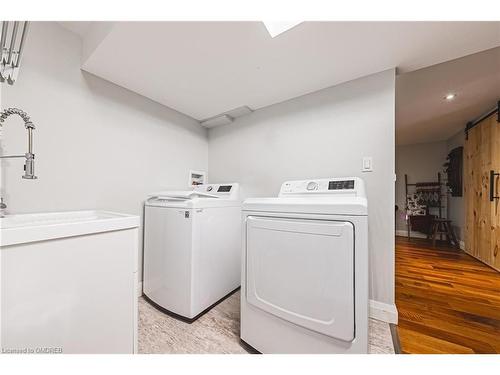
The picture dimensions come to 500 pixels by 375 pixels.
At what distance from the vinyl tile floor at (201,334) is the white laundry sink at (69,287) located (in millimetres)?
315

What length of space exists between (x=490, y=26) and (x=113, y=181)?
277 centimetres

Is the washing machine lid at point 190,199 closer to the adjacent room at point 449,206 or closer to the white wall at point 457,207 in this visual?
the adjacent room at point 449,206

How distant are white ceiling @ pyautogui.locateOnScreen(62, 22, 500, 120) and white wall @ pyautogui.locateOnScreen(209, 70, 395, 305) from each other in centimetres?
18

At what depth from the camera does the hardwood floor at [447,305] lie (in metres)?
1.23

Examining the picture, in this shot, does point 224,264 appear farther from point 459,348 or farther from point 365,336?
point 459,348

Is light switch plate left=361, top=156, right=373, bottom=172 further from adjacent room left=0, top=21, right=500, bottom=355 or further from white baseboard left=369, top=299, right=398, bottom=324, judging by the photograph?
white baseboard left=369, top=299, right=398, bottom=324

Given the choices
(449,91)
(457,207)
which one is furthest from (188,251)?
(457,207)

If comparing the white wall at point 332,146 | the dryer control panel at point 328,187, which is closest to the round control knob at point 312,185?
the dryer control panel at point 328,187

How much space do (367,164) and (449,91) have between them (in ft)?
5.77

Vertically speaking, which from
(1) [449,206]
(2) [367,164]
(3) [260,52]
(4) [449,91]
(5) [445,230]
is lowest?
(5) [445,230]

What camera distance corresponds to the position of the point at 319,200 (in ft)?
3.27

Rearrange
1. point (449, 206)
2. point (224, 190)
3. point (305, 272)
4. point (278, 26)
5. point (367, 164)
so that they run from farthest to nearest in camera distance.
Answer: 1. point (449, 206)
2. point (224, 190)
3. point (367, 164)
4. point (278, 26)
5. point (305, 272)

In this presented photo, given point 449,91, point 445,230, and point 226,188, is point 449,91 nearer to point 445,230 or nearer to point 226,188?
point 226,188

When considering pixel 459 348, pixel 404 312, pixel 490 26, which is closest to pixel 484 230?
pixel 404 312
